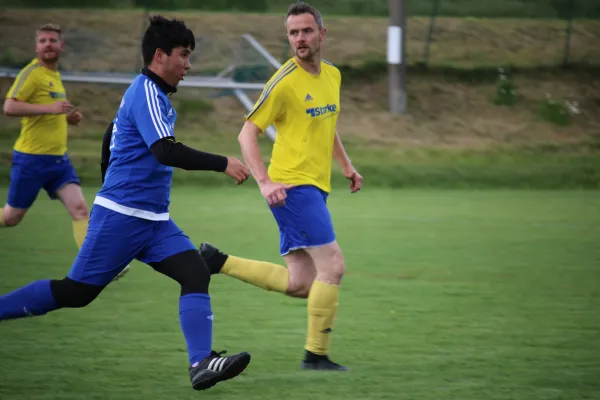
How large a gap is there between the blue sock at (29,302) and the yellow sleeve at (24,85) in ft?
16.2

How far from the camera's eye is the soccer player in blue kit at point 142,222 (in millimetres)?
5711

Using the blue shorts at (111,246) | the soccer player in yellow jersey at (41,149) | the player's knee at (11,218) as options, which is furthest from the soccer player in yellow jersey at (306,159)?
the player's knee at (11,218)

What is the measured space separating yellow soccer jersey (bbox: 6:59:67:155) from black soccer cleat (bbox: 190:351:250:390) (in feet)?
18.2

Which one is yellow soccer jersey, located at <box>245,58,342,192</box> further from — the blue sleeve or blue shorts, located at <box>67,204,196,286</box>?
blue shorts, located at <box>67,204,196,286</box>

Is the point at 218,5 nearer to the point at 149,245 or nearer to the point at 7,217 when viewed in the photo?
the point at 7,217

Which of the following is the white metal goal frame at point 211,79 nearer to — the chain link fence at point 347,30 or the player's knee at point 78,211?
the chain link fence at point 347,30

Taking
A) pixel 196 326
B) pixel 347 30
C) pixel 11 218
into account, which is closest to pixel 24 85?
pixel 11 218

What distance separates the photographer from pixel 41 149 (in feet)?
34.9

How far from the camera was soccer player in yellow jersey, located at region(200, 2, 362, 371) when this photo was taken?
6410mm

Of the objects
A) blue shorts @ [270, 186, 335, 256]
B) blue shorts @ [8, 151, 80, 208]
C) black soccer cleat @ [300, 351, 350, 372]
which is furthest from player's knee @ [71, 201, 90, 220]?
black soccer cleat @ [300, 351, 350, 372]

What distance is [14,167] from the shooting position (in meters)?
10.7

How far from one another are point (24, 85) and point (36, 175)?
864 mm

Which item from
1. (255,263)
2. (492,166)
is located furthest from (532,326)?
(492,166)

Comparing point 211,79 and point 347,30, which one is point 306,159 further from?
point 347,30
